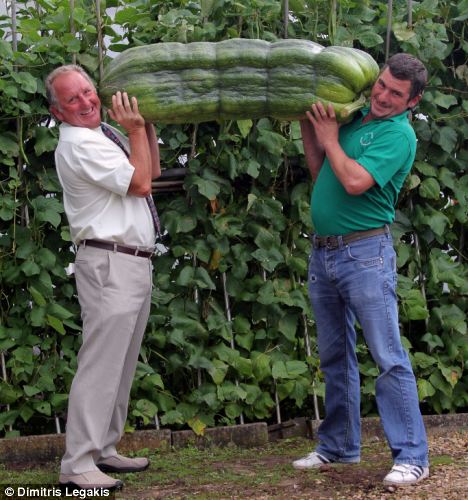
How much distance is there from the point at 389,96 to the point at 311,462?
1819 mm

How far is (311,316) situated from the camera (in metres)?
5.62

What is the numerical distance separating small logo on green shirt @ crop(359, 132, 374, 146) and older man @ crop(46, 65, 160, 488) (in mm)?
Result: 962

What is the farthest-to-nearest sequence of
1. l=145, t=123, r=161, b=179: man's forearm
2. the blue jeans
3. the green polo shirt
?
l=145, t=123, r=161, b=179: man's forearm
the blue jeans
the green polo shirt

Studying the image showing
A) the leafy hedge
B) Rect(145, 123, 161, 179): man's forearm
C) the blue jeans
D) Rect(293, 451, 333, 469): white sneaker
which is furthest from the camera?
the leafy hedge

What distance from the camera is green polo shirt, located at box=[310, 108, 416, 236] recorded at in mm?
→ 4398

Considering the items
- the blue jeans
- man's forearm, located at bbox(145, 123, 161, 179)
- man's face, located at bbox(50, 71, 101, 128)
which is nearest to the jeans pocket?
the blue jeans

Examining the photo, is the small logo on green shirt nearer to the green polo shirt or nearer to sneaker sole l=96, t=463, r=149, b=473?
the green polo shirt

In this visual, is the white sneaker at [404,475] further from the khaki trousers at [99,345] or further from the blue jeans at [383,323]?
the khaki trousers at [99,345]

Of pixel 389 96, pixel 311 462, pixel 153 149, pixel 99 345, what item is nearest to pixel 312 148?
pixel 389 96

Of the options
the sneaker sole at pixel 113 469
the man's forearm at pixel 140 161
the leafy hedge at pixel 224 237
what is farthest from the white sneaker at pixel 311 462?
the man's forearm at pixel 140 161

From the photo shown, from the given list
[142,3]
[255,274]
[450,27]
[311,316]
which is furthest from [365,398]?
[142,3]

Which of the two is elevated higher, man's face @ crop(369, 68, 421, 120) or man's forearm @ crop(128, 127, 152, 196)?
man's face @ crop(369, 68, 421, 120)

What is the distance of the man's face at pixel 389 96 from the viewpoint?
14.5 ft

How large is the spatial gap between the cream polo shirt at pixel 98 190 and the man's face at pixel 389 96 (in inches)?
44.5
